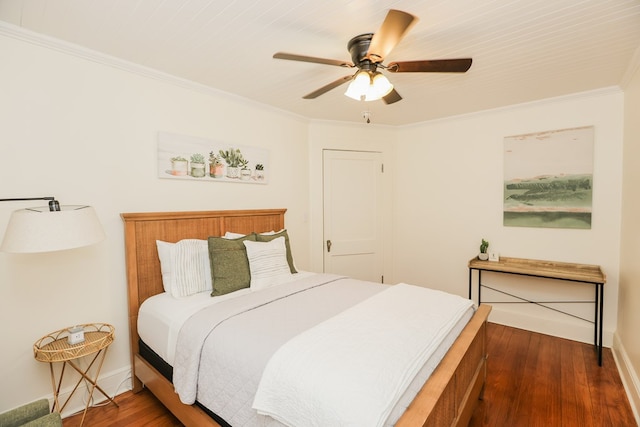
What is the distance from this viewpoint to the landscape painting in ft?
9.90

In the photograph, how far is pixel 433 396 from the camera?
123 centimetres

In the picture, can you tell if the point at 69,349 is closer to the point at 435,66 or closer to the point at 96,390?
the point at 96,390

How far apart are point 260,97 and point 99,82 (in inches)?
53.2

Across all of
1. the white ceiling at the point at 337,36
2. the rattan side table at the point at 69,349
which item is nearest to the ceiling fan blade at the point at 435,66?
the white ceiling at the point at 337,36

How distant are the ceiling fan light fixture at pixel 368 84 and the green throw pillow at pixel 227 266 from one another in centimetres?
149

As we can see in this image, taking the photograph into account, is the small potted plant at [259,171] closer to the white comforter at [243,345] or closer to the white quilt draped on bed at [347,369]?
the white comforter at [243,345]

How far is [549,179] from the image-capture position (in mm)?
3188

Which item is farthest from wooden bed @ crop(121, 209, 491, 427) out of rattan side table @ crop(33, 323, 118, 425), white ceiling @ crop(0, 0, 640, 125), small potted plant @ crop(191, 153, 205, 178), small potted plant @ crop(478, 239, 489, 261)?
small potted plant @ crop(478, 239, 489, 261)

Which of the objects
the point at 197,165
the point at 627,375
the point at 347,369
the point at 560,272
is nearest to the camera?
the point at 347,369

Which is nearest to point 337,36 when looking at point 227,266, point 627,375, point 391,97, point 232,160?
point 391,97

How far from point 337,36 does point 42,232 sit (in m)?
2.02

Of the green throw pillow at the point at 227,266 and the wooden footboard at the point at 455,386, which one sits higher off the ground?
the green throw pillow at the point at 227,266

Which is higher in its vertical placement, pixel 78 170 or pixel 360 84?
pixel 360 84

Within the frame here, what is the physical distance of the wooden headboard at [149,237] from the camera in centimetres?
230
